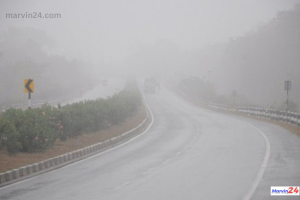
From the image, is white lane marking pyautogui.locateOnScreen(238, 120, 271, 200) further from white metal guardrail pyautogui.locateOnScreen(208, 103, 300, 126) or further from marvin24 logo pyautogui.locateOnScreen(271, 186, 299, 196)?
white metal guardrail pyautogui.locateOnScreen(208, 103, 300, 126)

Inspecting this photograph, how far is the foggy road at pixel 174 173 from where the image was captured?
12.1m

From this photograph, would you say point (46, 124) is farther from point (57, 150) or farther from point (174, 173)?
point (174, 173)

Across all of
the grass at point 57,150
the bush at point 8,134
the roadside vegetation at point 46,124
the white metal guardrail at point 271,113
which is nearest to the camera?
the grass at point 57,150

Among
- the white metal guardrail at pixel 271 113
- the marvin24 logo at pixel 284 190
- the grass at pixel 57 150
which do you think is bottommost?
the white metal guardrail at pixel 271 113

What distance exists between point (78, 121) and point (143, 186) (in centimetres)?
1206

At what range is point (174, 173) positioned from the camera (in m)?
15.2

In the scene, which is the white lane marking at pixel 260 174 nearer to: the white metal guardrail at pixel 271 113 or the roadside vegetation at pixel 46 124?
the roadside vegetation at pixel 46 124

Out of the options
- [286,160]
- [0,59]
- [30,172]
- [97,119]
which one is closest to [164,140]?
[97,119]

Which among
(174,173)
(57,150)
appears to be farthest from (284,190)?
(57,150)

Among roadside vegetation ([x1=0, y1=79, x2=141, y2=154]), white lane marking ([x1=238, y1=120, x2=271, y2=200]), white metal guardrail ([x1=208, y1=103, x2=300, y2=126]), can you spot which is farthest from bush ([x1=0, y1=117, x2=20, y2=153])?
white metal guardrail ([x1=208, y1=103, x2=300, y2=126])

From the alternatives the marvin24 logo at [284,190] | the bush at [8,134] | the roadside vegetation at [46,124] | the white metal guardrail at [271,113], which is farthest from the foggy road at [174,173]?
the white metal guardrail at [271,113]

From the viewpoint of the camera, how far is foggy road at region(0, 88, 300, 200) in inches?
477

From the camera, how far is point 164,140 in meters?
27.1

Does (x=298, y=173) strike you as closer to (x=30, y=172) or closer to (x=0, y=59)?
(x=30, y=172)
